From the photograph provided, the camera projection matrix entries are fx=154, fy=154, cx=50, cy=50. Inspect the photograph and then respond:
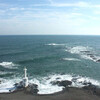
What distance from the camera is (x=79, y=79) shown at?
121 feet

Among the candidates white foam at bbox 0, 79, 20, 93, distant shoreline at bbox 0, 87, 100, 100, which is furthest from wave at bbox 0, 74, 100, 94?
distant shoreline at bbox 0, 87, 100, 100

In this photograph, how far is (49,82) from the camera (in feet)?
113

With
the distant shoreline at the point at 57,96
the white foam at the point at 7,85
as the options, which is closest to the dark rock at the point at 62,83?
the distant shoreline at the point at 57,96

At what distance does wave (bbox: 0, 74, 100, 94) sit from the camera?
3041cm

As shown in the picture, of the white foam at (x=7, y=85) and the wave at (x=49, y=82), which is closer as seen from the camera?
the white foam at (x=7, y=85)

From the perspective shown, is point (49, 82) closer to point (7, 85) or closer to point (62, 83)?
point (62, 83)

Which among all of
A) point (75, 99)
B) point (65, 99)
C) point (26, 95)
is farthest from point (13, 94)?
point (75, 99)

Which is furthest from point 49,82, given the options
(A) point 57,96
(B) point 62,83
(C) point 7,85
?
(C) point 7,85

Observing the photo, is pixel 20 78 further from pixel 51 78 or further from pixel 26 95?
pixel 26 95

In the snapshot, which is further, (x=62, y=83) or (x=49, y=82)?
(x=49, y=82)

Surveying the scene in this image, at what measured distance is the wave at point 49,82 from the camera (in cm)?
3041

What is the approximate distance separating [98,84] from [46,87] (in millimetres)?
11605

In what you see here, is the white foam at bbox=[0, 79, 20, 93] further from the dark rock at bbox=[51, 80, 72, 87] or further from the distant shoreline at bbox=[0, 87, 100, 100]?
the dark rock at bbox=[51, 80, 72, 87]

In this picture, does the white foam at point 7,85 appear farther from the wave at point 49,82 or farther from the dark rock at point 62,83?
the dark rock at point 62,83
